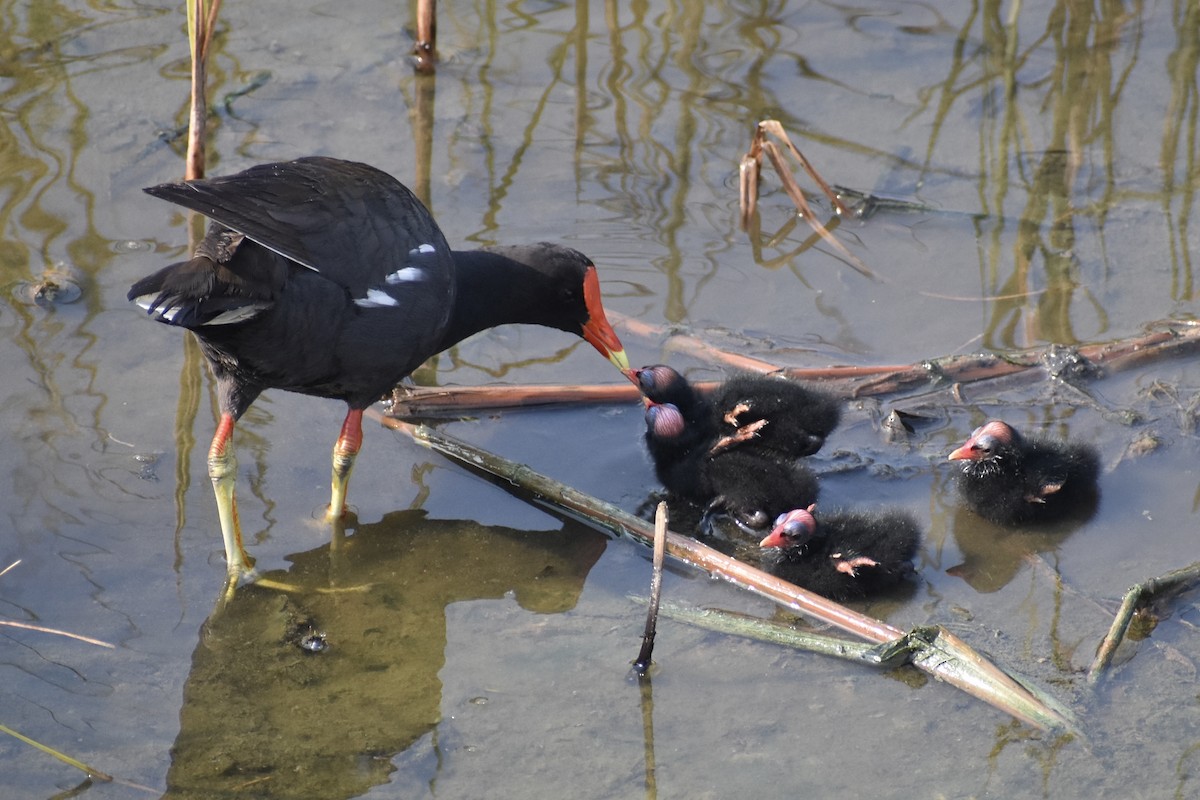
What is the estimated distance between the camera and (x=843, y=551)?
3.67m

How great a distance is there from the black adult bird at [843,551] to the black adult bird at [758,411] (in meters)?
0.37

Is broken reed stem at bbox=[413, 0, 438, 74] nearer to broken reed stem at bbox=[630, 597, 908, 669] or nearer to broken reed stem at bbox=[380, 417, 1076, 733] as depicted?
broken reed stem at bbox=[380, 417, 1076, 733]

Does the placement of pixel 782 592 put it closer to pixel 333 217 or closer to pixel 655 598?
pixel 655 598

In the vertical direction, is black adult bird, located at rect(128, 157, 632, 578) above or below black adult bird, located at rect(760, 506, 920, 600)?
above

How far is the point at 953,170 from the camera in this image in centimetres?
567

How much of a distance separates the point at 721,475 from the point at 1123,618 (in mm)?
1206

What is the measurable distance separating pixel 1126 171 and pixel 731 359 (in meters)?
2.20

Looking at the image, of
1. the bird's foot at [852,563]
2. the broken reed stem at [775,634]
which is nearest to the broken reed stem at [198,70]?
the broken reed stem at [775,634]

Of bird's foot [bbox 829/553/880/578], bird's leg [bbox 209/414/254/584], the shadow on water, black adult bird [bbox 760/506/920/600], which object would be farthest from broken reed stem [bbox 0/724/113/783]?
bird's foot [bbox 829/553/880/578]

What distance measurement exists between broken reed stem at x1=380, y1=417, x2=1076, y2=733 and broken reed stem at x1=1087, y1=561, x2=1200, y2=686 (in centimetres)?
23

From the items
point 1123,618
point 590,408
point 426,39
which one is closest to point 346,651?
point 590,408

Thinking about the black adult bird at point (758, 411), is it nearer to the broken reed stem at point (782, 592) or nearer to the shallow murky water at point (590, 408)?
the shallow murky water at point (590, 408)

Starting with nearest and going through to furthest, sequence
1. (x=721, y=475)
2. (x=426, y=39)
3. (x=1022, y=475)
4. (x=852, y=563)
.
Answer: (x=852, y=563)
(x=1022, y=475)
(x=721, y=475)
(x=426, y=39)

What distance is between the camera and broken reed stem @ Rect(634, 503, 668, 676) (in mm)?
3143
